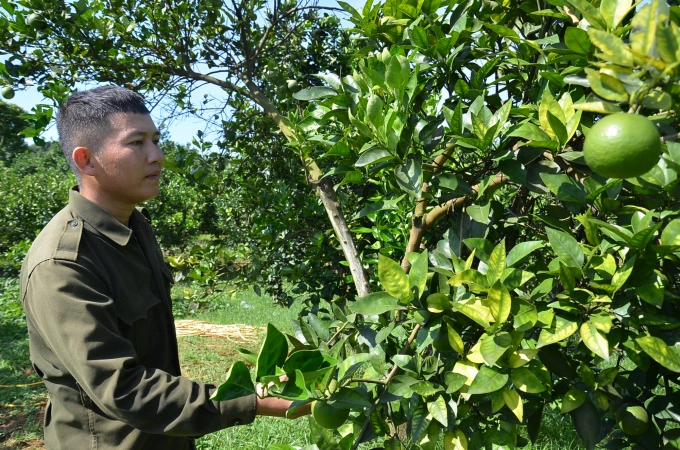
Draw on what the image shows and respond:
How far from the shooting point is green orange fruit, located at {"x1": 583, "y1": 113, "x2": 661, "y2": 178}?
2.35ft

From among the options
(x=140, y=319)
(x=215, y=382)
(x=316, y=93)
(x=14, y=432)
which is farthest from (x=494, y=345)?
(x=14, y=432)

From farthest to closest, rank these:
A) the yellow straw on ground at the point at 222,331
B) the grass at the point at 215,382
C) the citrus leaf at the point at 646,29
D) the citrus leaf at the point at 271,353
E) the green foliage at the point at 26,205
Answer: the green foliage at the point at 26,205, the yellow straw on ground at the point at 222,331, the grass at the point at 215,382, the citrus leaf at the point at 271,353, the citrus leaf at the point at 646,29

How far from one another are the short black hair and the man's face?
0.03 m

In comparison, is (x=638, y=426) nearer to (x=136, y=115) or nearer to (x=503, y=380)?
(x=503, y=380)

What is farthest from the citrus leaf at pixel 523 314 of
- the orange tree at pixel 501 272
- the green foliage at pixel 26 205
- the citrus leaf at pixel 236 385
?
the green foliage at pixel 26 205

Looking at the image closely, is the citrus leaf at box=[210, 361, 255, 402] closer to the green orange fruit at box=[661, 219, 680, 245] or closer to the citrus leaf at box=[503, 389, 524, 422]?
the citrus leaf at box=[503, 389, 524, 422]

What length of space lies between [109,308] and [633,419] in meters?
1.19

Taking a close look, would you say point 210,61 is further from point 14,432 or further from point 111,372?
point 14,432

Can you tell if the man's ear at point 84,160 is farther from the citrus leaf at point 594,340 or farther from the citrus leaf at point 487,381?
the citrus leaf at point 594,340

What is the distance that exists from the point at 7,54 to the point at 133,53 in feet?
2.12

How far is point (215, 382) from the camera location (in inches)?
177

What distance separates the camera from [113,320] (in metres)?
1.37

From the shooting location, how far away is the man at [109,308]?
1256mm

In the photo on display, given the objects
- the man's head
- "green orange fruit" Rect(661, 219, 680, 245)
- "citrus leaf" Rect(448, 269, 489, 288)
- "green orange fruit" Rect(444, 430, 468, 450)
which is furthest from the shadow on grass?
"green orange fruit" Rect(661, 219, 680, 245)
